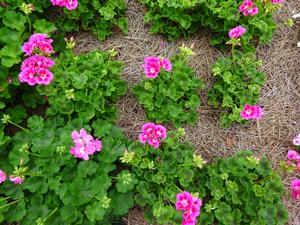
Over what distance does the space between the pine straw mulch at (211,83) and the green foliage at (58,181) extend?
19.9 inches

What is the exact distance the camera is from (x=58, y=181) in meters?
2.54

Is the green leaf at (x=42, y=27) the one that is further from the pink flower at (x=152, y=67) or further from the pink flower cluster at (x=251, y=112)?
the pink flower cluster at (x=251, y=112)

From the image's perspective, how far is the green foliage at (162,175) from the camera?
8.75 ft

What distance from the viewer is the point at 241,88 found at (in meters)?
2.99

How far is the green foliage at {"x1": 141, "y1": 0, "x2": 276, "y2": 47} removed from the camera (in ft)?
9.84

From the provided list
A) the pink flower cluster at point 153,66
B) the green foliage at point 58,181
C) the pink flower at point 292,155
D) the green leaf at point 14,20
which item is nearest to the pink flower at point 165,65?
the pink flower cluster at point 153,66

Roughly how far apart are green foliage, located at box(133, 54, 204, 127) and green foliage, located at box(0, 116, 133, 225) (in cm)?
41

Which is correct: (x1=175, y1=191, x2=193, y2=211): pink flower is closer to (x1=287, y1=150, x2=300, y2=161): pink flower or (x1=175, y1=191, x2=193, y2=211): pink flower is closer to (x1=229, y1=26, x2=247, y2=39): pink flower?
(x1=287, y1=150, x2=300, y2=161): pink flower

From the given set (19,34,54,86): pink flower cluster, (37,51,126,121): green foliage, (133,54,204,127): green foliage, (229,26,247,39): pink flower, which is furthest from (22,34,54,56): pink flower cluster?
(229,26,247,39): pink flower

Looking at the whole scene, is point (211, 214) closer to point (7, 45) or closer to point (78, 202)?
point (78, 202)

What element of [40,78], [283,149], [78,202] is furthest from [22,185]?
[283,149]

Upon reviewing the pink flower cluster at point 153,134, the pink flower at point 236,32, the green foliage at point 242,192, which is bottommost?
the green foliage at point 242,192

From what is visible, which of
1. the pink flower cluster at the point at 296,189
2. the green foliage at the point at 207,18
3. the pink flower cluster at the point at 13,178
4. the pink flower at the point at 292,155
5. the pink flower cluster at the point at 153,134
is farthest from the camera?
the green foliage at the point at 207,18

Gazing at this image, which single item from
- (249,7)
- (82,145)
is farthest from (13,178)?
(249,7)
